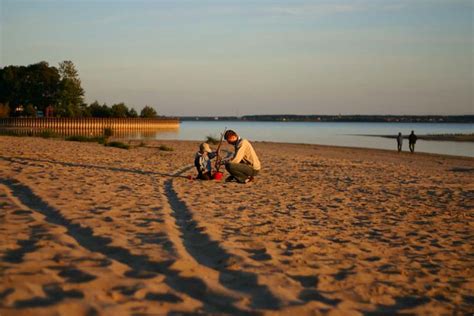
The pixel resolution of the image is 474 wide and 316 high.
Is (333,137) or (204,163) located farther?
(333,137)

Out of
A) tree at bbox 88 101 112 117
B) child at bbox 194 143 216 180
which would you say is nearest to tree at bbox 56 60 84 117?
tree at bbox 88 101 112 117

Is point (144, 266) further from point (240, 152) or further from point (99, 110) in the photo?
point (99, 110)

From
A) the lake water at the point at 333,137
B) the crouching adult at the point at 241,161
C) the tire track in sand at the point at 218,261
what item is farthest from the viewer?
the lake water at the point at 333,137

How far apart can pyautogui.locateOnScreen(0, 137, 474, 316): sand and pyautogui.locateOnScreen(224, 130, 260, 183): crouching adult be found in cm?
87

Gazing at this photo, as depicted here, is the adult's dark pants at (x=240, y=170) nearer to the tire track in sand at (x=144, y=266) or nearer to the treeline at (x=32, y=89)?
the tire track in sand at (x=144, y=266)

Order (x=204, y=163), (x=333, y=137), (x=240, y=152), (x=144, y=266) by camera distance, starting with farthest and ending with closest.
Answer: (x=333, y=137) → (x=204, y=163) → (x=240, y=152) → (x=144, y=266)

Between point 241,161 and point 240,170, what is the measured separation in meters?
0.35

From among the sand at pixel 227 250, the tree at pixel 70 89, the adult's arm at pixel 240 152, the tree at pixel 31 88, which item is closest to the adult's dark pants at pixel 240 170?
the adult's arm at pixel 240 152

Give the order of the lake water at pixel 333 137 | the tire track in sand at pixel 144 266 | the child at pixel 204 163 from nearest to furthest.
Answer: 1. the tire track in sand at pixel 144 266
2. the child at pixel 204 163
3. the lake water at pixel 333 137

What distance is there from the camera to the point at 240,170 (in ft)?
38.5

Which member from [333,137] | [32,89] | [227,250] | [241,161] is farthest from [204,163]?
[32,89]

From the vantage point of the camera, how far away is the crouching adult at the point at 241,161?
37.2 ft

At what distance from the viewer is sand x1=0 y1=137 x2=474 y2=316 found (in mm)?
4078

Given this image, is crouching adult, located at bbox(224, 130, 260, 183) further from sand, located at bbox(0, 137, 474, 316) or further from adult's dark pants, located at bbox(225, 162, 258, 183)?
sand, located at bbox(0, 137, 474, 316)
